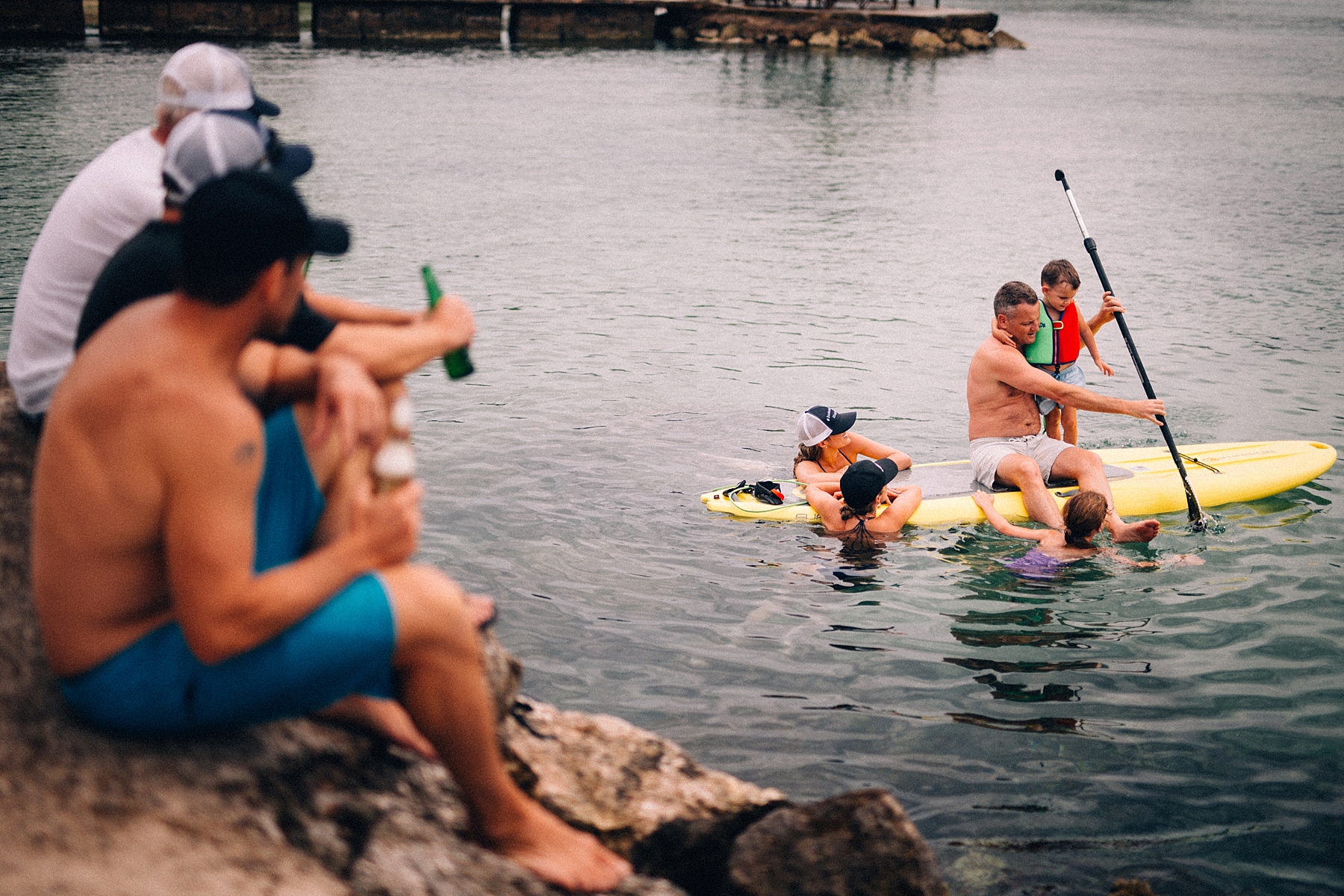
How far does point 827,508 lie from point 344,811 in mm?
5187

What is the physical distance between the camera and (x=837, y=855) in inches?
141

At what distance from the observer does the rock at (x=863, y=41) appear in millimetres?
53375

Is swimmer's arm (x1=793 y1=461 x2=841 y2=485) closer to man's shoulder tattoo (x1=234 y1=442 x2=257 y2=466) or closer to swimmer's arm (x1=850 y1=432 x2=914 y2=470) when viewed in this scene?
swimmer's arm (x1=850 y1=432 x2=914 y2=470)

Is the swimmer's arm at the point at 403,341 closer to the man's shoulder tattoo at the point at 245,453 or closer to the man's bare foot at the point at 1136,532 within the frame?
the man's shoulder tattoo at the point at 245,453

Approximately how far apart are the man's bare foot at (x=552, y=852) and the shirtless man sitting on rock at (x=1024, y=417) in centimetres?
548

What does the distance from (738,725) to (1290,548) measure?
187 inches

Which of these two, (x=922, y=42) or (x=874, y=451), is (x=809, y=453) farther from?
(x=922, y=42)

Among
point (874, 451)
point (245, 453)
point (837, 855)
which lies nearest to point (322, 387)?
point (245, 453)

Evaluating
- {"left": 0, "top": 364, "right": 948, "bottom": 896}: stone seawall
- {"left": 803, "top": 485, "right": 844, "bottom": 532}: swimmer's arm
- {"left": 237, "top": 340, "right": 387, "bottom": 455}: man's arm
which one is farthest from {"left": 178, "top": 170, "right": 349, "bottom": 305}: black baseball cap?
{"left": 803, "top": 485, "right": 844, "bottom": 532}: swimmer's arm

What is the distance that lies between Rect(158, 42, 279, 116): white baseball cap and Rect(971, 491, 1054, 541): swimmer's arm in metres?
5.62

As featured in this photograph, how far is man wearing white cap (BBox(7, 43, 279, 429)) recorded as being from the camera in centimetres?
376

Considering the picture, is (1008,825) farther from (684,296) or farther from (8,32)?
(8,32)

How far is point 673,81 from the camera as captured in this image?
1630 inches

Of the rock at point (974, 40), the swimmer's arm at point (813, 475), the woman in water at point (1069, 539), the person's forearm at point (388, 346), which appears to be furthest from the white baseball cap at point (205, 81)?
the rock at point (974, 40)
